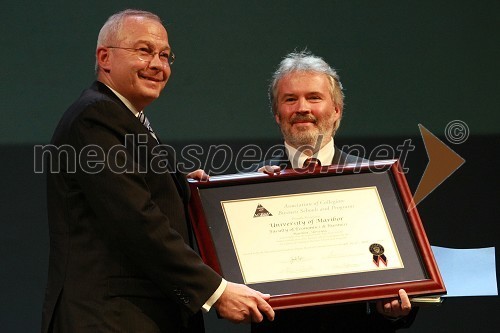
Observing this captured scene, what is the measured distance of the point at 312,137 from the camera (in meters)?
2.63

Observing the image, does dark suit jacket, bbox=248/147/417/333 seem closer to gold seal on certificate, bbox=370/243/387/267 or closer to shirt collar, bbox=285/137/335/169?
gold seal on certificate, bbox=370/243/387/267

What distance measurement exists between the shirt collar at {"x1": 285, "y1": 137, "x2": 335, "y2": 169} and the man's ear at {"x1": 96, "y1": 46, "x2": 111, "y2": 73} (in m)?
0.73

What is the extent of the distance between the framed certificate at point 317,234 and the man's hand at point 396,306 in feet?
0.09

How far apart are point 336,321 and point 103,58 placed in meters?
0.97

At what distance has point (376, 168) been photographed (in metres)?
2.37

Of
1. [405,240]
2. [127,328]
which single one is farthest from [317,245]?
[127,328]

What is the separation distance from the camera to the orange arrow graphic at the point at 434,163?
10.9 ft

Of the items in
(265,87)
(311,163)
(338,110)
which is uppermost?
(265,87)

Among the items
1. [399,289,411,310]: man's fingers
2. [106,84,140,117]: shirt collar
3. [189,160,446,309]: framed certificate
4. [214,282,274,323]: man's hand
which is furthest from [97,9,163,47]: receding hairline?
[399,289,411,310]: man's fingers

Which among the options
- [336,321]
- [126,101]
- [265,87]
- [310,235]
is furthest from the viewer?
[265,87]

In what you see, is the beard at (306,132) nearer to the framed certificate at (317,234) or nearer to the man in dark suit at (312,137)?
the man in dark suit at (312,137)

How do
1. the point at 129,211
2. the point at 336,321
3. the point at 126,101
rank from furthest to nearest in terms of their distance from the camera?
1. the point at 336,321
2. the point at 126,101
3. the point at 129,211
